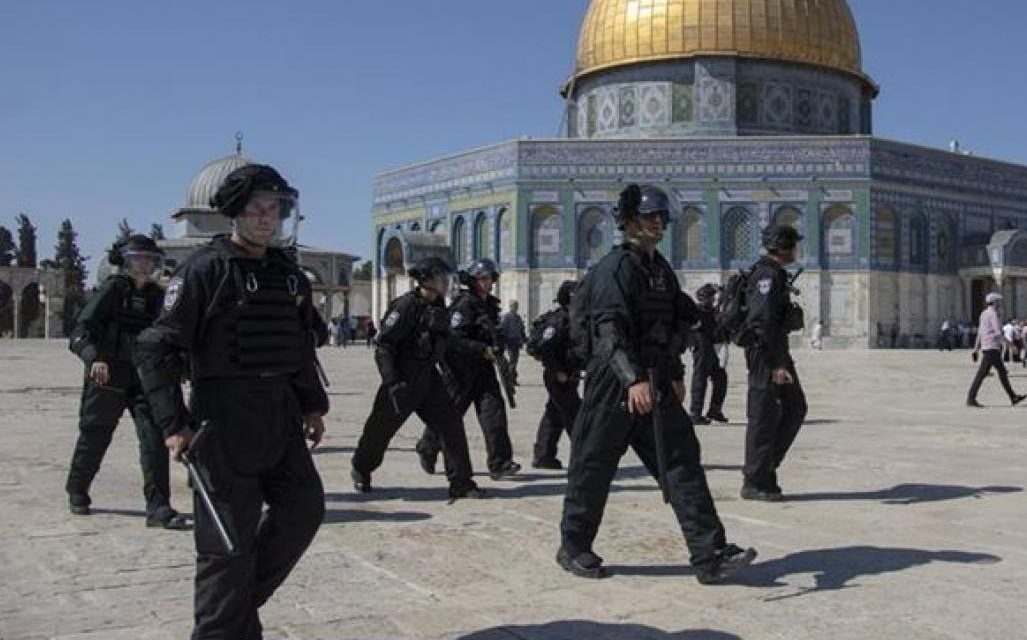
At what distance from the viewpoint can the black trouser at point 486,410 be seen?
773 cm

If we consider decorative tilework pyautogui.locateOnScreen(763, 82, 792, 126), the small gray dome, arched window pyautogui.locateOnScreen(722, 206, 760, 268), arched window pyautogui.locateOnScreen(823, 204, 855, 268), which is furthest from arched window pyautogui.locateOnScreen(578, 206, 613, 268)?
the small gray dome

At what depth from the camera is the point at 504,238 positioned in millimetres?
40938

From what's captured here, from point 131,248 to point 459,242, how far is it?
1471 inches

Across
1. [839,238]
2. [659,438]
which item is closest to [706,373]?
[659,438]

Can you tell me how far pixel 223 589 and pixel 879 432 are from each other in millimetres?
8602

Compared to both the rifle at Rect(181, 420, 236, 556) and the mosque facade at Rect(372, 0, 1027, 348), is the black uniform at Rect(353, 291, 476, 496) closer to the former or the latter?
the rifle at Rect(181, 420, 236, 556)

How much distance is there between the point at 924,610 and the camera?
4.20 metres

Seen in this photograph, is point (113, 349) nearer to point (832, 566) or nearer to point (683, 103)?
point (832, 566)

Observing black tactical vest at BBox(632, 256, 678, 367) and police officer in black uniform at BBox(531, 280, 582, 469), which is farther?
police officer in black uniform at BBox(531, 280, 582, 469)

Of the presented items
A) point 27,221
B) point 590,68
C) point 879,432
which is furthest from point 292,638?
point 27,221

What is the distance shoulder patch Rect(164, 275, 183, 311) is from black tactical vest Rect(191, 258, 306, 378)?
12cm

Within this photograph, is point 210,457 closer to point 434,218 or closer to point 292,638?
point 292,638

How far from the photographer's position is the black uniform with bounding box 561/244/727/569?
4.80 meters

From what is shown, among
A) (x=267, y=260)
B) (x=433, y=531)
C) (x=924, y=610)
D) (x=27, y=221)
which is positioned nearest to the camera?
(x=267, y=260)
